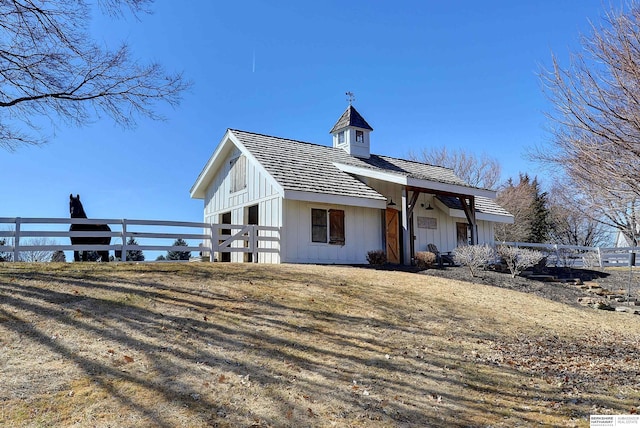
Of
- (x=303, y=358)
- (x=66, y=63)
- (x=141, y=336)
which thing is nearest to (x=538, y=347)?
(x=303, y=358)

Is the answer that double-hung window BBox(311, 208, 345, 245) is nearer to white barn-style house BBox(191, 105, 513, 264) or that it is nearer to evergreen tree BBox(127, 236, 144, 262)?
white barn-style house BBox(191, 105, 513, 264)

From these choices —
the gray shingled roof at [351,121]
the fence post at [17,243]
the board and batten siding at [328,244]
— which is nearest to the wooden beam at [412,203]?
the board and batten siding at [328,244]

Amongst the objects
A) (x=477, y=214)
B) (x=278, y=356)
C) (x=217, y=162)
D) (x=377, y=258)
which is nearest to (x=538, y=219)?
(x=477, y=214)

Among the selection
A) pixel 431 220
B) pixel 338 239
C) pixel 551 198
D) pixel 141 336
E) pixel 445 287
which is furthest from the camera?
pixel 551 198

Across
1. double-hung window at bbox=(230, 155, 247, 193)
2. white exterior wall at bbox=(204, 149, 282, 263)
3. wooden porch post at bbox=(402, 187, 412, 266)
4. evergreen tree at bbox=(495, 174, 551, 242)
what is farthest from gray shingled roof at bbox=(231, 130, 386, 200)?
evergreen tree at bbox=(495, 174, 551, 242)

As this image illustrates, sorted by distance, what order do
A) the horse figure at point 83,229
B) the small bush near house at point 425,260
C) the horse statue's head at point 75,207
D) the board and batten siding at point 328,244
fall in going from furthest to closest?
the small bush near house at point 425,260, the board and batten siding at point 328,244, the horse statue's head at point 75,207, the horse figure at point 83,229

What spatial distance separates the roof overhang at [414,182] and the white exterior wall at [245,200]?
156 inches

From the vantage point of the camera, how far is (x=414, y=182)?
16.8m

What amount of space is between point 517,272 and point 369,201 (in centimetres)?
623

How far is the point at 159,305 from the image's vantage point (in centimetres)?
805

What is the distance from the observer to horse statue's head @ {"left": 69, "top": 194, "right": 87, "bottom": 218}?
14078 mm

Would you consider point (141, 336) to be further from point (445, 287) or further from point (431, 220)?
point (431, 220)

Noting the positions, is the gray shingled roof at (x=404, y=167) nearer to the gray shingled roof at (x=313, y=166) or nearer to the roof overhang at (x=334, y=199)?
the gray shingled roof at (x=313, y=166)

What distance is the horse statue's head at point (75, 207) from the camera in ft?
46.2
